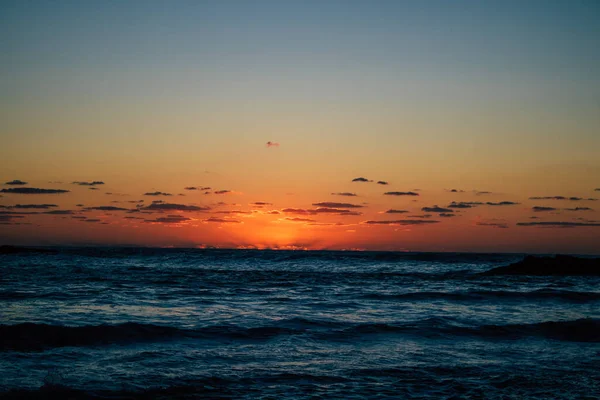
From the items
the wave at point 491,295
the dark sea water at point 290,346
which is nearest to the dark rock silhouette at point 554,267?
the wave at point 491,295

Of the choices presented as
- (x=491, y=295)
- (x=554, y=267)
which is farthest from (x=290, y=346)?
(x=554, y=267)

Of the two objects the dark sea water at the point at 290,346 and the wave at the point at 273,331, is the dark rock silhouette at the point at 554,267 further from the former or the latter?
the wave at the point at 273,331

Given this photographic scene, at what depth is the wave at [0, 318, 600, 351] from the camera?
11.9m

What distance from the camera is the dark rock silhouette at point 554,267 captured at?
3734 cm

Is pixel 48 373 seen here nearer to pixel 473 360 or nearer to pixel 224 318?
pixel 224 318

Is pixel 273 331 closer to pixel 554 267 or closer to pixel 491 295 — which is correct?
pixel 491 295

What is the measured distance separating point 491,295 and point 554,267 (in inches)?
748

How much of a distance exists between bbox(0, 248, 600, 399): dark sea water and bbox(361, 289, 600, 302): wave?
0.42m

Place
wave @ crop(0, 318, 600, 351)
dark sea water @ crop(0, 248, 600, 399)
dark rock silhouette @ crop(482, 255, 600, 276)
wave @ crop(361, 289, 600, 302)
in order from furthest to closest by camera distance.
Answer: dark rock silhouette @ crop(482, 255, 600, 276) → wave @ crop(361, 289, 600, 302) → wave @ crop(0, 318, 600, 351) → dark sea water @ crop(0, 248, 600, 399)

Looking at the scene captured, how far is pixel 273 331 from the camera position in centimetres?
1340

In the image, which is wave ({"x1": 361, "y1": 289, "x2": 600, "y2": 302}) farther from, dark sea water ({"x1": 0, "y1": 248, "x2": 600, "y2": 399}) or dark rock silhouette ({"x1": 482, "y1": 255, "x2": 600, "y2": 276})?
dark rock silhouette ({"x1": 482, "y1": 255, "x2": 600, "y2": 276})

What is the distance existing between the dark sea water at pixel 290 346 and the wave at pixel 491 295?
0.42m

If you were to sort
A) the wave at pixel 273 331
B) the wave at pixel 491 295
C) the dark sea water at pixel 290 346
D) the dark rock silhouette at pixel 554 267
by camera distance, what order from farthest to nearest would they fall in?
the dark rock silhouette at pixel 554 267, the wave at pixel 491 295, the wave at pixel 273 331, the dark sea water at pixel 290 346

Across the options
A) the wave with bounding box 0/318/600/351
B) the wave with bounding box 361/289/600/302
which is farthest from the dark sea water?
the wave with bounding box 361/289/600/302
